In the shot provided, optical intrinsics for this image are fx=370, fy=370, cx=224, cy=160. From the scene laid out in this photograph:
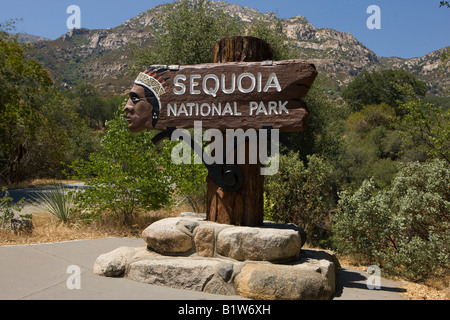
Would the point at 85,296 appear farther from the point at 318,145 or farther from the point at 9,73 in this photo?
the point at 9,73

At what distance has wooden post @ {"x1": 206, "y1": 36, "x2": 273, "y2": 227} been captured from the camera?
488 cm

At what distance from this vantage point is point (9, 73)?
15.0 m

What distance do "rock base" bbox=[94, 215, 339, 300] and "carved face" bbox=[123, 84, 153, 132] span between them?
4.58 ft

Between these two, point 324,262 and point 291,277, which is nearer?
point 291,277

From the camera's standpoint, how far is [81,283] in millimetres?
4242

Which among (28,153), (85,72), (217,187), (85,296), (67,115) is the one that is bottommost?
(85,296)

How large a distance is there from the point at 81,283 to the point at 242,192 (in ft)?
7.27

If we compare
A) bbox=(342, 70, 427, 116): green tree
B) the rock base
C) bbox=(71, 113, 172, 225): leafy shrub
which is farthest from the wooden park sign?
bbox=(342, 70, 427, 116): green tree

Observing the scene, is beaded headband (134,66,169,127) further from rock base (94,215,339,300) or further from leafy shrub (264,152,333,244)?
leafy shrub (264,152,333,244)

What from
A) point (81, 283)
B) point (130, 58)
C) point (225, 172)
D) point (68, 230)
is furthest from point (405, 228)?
point (130, 58)

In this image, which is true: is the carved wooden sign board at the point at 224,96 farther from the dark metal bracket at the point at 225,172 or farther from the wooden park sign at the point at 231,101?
the dark metal bracket at the point at 225,172

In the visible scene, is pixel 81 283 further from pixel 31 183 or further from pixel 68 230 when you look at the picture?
pixel 31 183

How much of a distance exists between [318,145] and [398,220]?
894 cm

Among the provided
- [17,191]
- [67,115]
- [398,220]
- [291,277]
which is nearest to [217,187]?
[291,277]
